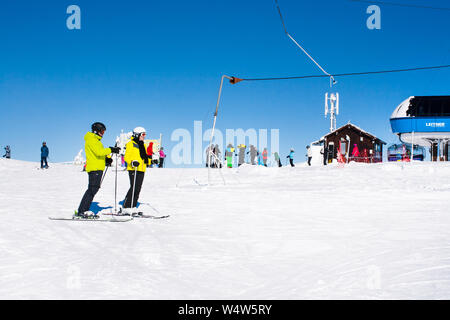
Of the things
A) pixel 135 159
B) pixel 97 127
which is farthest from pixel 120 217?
pixel 97 127

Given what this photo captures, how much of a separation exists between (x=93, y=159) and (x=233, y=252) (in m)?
3.02

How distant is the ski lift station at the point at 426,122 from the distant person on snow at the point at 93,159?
25634 mm

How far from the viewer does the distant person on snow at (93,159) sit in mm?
6148

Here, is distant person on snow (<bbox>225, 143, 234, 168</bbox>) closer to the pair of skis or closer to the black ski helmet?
the pair of skis

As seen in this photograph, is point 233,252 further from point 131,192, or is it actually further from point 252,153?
point 252,153

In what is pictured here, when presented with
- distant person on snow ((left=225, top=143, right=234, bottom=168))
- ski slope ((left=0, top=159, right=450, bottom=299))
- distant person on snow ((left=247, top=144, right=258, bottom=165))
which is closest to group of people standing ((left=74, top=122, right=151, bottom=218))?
ski slope ((left=0, top=159, right=450, bottom=299))

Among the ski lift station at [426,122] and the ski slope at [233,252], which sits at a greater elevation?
the ski lift station at [426,122]

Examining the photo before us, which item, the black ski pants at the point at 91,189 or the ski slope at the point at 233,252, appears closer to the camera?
the ski slope at the point at 233,252

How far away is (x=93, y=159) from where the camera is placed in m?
6.21

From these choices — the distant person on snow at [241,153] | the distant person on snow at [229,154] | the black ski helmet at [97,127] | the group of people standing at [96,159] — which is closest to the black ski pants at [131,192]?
the group of people standing at [96,159]

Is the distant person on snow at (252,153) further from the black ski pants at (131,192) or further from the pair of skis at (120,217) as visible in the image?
the black ski pants at (131,192)

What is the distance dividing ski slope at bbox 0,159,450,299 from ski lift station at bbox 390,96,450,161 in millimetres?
21029

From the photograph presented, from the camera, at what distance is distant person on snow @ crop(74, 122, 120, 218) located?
615 centimetres
